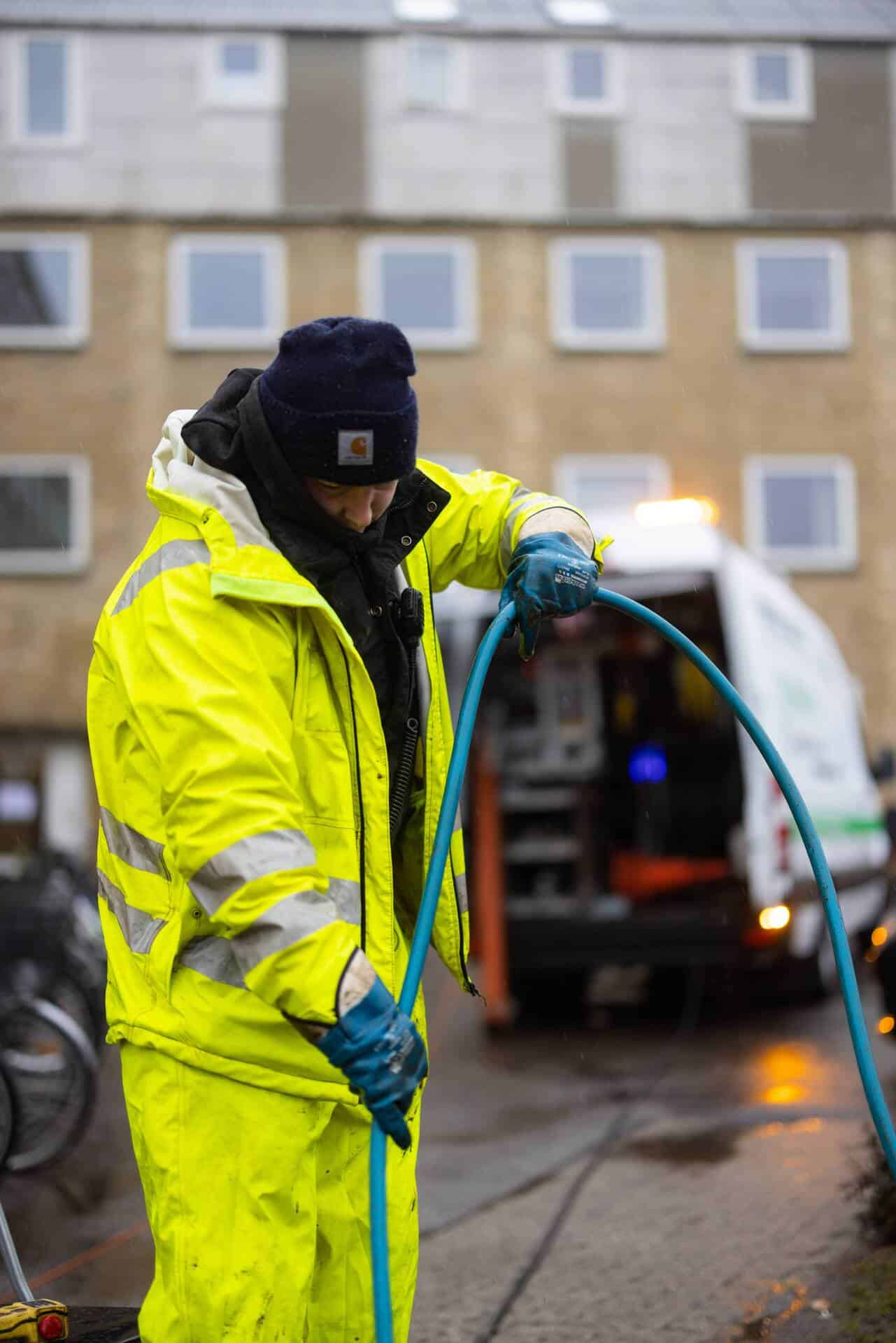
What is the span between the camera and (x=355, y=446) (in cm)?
240

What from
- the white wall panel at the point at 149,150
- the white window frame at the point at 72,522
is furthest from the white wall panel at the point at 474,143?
the white window frame at the point at 72,522

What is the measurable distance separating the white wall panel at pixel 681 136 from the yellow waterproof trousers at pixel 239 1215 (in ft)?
62.0

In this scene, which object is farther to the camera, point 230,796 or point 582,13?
point 582,13

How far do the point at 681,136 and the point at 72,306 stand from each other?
8080 millimetres

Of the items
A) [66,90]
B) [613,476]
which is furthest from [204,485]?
[66,90]

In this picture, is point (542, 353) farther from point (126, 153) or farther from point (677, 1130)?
point (677, 1130)

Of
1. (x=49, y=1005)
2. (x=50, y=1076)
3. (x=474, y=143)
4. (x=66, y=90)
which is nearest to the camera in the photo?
(x=50, y=1076)

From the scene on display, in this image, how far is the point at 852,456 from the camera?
22.1m

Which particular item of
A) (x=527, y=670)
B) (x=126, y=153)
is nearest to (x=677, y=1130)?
(x=527, y=670)

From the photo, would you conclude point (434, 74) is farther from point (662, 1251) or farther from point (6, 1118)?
point (662, 1251)

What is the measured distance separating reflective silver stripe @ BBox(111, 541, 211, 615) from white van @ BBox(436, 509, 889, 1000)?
595cm

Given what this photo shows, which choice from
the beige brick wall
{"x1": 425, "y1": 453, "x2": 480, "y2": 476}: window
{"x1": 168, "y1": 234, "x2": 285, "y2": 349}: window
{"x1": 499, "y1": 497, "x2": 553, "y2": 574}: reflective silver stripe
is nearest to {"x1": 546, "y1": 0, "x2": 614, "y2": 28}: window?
the beige brick wall

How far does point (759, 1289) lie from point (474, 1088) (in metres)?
3.51

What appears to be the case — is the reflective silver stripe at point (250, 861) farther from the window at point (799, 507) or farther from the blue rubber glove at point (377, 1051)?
the window at point (799, 507)
